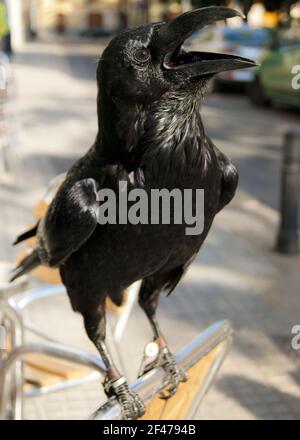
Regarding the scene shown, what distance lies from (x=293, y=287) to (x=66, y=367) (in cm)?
257

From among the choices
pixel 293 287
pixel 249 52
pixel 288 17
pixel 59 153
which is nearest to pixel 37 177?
pixel 59 153

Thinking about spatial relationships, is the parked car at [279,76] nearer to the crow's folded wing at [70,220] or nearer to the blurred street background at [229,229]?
the blurred street background at [229,229]

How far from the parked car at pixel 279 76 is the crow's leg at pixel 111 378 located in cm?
1088

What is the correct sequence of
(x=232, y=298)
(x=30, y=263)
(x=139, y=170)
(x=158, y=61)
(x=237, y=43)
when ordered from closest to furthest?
(x=158, y=61) → (x=139, y=170) → (x=30, y=263) → (x=232, y=298) → (x=237, y=43)

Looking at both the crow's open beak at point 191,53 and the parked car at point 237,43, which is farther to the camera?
the parked car at point 237,43

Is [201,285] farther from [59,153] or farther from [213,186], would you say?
[59,153]

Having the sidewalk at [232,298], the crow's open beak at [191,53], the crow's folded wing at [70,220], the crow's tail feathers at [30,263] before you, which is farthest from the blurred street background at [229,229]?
the crow's tail feathers at [30,263]

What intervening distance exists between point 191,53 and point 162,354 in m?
0.90

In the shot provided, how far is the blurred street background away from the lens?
385cm

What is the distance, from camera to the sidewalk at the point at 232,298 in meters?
3.76

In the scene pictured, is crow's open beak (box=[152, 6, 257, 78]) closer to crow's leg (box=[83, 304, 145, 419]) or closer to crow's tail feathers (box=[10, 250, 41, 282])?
crow's leg (box=[83, 304, 145, 419])

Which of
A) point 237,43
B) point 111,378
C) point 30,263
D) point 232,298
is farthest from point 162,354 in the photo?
point 237,43

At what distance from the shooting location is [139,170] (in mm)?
1393

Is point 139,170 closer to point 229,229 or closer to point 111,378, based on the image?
point 111,378
